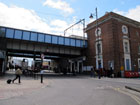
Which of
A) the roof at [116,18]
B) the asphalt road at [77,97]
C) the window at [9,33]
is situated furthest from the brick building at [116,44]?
the asphalt road at [77,97]

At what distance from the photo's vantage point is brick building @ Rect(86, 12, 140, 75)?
2972 centimetres

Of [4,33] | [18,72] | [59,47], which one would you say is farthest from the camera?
[59,47]

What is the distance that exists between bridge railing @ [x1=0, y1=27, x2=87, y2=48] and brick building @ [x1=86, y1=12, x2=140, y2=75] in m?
5.40

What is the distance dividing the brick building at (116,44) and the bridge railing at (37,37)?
5404 mm

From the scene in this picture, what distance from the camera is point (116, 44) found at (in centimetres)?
3009

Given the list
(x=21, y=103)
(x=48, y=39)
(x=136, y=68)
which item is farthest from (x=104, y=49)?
(x=21, y=103)

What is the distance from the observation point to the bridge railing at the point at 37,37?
28000 millimetres

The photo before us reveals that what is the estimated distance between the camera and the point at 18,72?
14.6 metres

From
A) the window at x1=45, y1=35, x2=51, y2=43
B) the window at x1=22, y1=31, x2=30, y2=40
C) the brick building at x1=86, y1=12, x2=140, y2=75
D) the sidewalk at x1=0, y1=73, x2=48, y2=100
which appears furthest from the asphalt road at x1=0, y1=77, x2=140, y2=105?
the window at x1=45, y1=35, x2=51, y2=43

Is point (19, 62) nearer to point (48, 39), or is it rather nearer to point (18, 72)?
point (48, 39)

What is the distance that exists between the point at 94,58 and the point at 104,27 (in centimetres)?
787

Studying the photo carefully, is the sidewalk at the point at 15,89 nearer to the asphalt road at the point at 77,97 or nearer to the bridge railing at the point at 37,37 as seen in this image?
the asphalt road at the point at 77,97

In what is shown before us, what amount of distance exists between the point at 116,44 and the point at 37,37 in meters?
17.5

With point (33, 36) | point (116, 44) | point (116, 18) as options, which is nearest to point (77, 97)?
point (33, 36)
